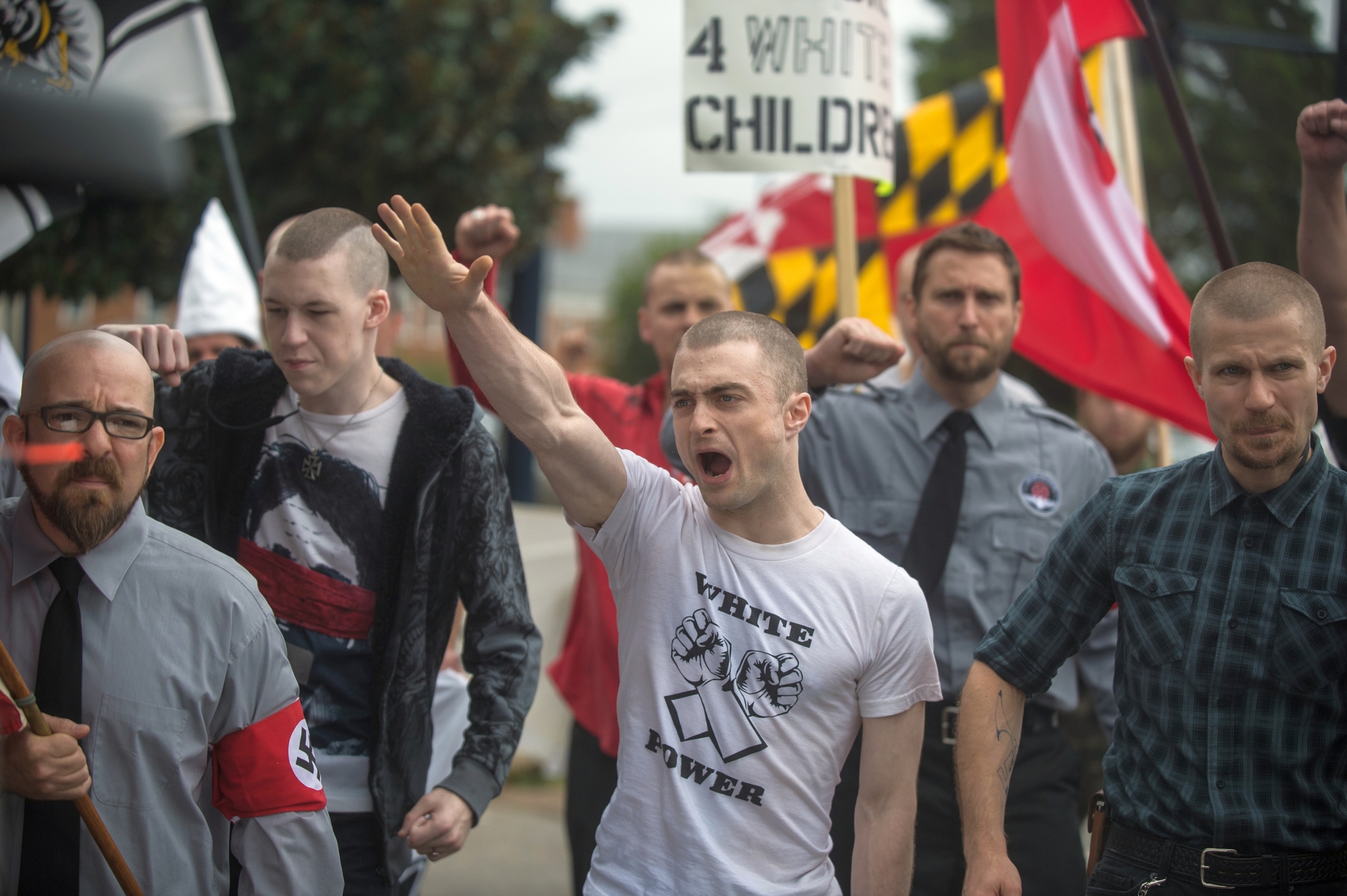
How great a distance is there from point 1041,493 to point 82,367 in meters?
2.51

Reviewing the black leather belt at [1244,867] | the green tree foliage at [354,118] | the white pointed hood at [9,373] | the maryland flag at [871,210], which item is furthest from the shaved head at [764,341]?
the green tree foliage at [354,118]

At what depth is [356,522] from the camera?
3039 millimetres

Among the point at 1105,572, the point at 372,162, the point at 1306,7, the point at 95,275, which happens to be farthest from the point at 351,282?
the point at 1306,7

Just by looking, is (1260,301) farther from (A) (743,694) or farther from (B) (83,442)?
(B) (83,442)

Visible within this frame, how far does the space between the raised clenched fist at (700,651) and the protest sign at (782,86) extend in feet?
6.64

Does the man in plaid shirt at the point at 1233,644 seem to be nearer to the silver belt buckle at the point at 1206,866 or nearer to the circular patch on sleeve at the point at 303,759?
the silver belt buckle at the point at 1206,866

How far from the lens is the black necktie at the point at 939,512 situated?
11.4ft

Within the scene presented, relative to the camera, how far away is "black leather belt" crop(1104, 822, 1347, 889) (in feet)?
7.84

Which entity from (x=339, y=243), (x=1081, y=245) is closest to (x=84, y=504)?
(x=339, y=243)

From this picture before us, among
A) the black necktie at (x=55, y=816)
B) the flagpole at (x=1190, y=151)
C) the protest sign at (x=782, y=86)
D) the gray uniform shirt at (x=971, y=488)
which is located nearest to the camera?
the black necktie at (x=55, y=816)

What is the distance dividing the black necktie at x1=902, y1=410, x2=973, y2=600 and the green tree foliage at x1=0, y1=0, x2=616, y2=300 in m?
4.58

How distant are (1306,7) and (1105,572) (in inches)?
365

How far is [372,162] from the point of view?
838 cm


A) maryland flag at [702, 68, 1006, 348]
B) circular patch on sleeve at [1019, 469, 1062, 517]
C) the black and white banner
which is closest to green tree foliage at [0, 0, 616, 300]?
the black and white banner
